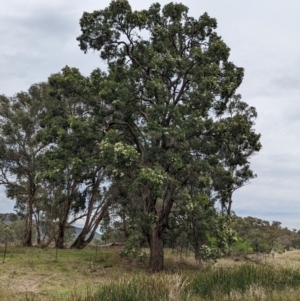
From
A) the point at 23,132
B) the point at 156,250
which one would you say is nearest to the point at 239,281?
the point at 156,250

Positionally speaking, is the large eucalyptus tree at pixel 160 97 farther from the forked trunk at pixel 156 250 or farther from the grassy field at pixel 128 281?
the grassy field at pixel 128 281

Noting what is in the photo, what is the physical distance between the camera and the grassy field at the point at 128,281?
9.72 m

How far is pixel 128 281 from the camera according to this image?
1018cm

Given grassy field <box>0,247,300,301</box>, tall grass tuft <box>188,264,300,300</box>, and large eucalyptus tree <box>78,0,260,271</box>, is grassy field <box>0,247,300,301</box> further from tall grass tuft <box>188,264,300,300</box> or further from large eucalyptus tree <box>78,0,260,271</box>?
large eucalyptus tree <box>78,0,260,271</box>

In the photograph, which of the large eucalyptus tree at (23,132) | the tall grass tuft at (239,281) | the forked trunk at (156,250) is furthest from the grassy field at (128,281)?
the large eucalyptus tree at (23,132)

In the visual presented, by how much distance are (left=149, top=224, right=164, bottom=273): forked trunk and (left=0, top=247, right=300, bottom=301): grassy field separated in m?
1.23

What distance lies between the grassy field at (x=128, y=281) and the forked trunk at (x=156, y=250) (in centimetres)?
123

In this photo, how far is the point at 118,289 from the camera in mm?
9539

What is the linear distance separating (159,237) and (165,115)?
5722 millimetres

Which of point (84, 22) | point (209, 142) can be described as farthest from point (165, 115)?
point (84, 22)

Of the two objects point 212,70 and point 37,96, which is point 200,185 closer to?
point 212,70

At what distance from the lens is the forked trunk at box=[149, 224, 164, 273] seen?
699 inches

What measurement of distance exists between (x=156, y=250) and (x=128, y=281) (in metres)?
7.88

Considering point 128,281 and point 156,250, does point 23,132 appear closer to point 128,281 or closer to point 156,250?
point 156,250
